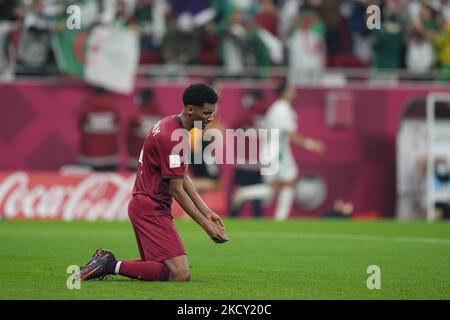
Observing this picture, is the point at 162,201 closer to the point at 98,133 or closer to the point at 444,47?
the point at 98,133

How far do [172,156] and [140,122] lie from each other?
13.7 metres

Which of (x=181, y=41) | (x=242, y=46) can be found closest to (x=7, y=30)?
(x=181, y=41)

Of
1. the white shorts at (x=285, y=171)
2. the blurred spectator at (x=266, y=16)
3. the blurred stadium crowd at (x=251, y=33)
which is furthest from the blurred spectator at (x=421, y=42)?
the white shorts at (x=285, y=171)

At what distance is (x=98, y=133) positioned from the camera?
25250 millimetres

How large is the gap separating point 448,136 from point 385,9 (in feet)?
11.1

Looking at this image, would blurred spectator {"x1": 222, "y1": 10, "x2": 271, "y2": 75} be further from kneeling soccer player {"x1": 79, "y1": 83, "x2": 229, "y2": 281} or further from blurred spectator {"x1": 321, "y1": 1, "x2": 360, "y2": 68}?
kneeling soccer player {"x1": 79, "y1": 83, "x2": 229, "y2": 281}

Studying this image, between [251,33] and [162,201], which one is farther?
[251,33]

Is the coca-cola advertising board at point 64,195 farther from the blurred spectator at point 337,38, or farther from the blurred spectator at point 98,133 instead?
the blurred spectator at point 337,38

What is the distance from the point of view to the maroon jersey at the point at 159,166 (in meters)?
11.7

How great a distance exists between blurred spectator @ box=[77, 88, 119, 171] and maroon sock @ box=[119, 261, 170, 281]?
43.4ft

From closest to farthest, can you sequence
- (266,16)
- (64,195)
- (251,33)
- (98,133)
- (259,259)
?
(259,259) → (64,195) → (98,133) → (251,33) → (266,16)

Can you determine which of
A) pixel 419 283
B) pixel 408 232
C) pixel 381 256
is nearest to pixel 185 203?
pixel 419 283

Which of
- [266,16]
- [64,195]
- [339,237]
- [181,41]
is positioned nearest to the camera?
[339,237]

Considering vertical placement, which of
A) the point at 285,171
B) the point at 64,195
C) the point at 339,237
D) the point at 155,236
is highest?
the point at 155,236
